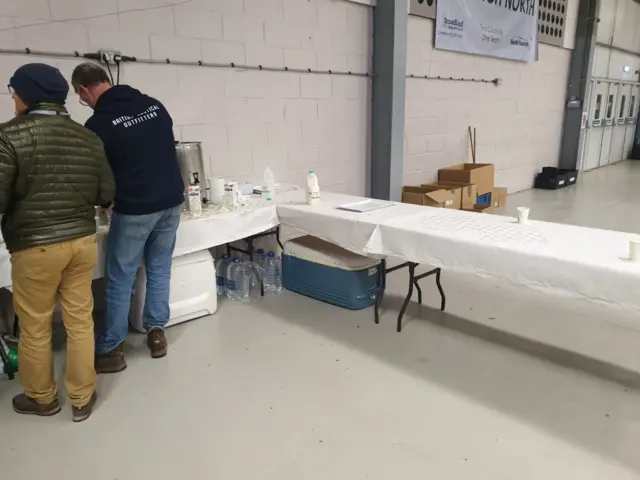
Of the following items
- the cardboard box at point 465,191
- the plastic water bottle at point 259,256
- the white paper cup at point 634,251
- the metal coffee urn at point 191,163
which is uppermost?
the metal coffee urn at point 191,163

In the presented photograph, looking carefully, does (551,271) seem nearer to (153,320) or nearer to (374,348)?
(374,348)

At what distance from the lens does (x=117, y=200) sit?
2.21 metres

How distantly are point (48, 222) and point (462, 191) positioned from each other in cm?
410

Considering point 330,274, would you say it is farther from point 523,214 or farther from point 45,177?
point 45,177

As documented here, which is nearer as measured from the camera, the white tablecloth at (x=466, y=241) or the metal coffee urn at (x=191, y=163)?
the white tablecloth at (x=466, y=241)

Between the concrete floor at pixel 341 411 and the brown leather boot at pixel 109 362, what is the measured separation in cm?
5

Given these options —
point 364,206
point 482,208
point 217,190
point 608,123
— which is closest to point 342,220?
point 364,206

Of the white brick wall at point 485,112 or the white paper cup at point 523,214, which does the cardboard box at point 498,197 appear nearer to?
the white brick wall at point 485,112

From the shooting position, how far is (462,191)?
508cm

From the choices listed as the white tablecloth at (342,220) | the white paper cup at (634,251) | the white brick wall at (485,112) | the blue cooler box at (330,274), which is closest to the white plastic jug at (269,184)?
the white tablecloth at (342,220)

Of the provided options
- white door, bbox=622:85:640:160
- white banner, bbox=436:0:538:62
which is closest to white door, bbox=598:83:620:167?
white door, bbox=622:85:640:160

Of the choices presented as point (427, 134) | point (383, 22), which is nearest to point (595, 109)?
point (427, 134)

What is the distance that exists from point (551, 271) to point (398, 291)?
1.56 metres

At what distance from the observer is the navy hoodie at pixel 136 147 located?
2.10 metres
